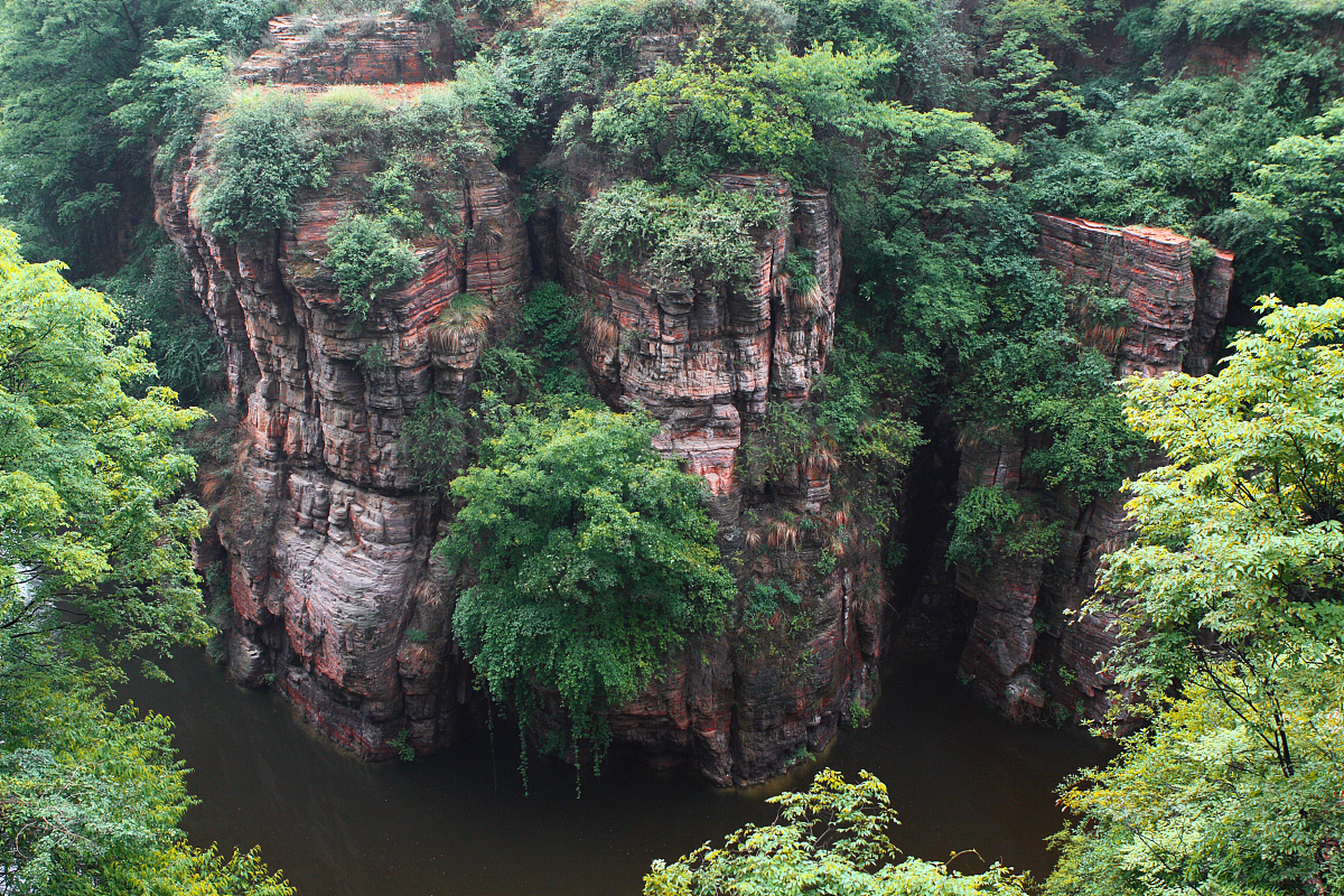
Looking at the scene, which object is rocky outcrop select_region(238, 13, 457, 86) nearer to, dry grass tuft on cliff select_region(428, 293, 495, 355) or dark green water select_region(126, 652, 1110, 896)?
dry grass tuft on cliff select_region(428, 293, 495, 355)

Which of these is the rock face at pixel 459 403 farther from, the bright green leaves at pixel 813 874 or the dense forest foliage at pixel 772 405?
the bright green leaves at pixel 813 874

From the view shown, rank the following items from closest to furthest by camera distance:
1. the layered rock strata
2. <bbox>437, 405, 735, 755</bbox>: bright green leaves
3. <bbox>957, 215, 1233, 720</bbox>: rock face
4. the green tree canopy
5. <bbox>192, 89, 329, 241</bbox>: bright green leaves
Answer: the green tree canopy
<bbox>437, 405, 735, 755</bbox>: bright green leaves
<bbox>192, 89, 329, 241</bbox>: bright green leaves
the layered rock strata
<bbox>957, 215, 1233, 720</bbox>: rock face

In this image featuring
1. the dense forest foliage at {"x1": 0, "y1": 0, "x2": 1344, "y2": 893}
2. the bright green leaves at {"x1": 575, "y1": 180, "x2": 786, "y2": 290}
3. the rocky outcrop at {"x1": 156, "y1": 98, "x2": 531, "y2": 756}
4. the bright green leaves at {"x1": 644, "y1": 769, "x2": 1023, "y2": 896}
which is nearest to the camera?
the bright green leaves at {"x1": 644, "y1": 769, "x2": 1023, "y2": 896}

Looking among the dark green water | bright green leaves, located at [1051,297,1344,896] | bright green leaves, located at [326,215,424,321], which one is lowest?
the dark green water

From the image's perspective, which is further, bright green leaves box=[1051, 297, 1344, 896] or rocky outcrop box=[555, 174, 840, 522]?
rocky outcrop box=[555, 174, 840, 522]

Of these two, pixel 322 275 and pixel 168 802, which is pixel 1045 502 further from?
pixel 168 802

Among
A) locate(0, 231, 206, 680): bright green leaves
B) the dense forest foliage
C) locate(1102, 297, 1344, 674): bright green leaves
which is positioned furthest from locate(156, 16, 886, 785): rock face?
locate(1102, 297, 1344, 674): bright green leaves

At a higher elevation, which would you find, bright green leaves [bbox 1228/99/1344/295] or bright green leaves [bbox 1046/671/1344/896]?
bright green leaves [bbox 1228/99/1344/295]

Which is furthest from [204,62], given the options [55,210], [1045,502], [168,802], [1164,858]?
[1164,858]
